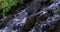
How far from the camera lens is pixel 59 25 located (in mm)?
3746

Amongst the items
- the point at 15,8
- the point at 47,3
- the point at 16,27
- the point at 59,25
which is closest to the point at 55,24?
the point at 59,25

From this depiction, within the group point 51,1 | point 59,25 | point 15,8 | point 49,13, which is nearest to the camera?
point 59,25

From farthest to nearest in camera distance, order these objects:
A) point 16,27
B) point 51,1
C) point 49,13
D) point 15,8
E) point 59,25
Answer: point 15,8 → point 51,1 → point 16,27 → point 49,13 → point 59,25

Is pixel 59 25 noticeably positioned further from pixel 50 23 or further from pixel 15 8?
pixel 15 8

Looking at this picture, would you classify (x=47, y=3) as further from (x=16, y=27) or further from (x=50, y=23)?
(x=50, y=23)

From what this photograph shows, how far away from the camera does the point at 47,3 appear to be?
225 inches

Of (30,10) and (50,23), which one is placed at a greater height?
(30,10)

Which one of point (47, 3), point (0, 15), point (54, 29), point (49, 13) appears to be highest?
point (0, 15)

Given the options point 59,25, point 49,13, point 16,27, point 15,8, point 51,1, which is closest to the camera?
point 59,25

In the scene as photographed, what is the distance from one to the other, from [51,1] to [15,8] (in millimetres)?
2121

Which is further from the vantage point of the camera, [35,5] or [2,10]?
[2,10]

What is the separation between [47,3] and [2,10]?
2530mm

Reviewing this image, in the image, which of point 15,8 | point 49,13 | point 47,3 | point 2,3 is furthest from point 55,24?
point 2,3

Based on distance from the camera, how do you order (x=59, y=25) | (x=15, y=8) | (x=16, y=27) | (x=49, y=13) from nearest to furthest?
1. (x=59, y=25)
2. (x=49, y=13)
3. (x=16, y=27)
4. (x=15, y=8)
